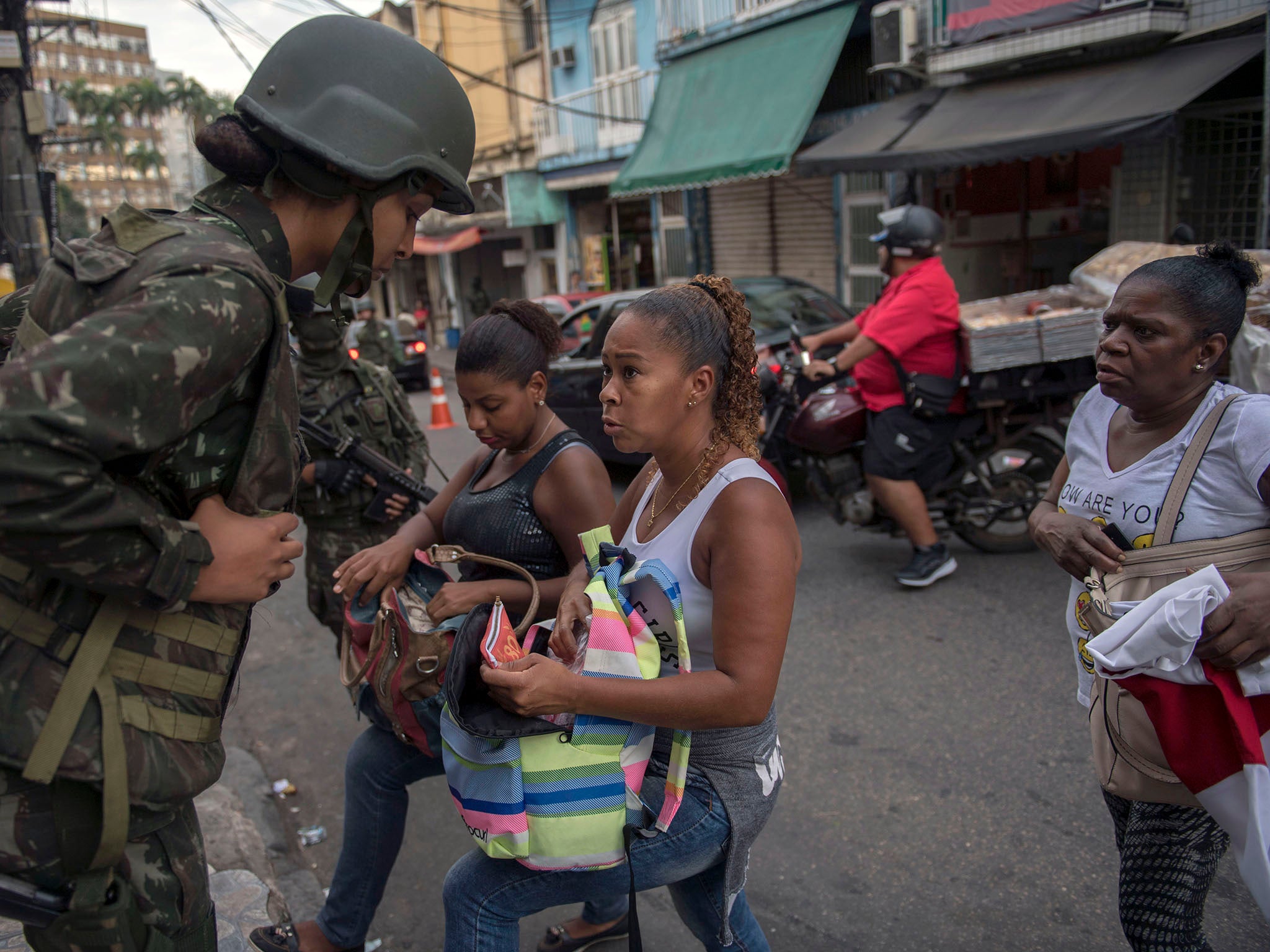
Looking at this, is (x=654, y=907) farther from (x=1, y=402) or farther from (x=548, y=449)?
(x=1, y=402)

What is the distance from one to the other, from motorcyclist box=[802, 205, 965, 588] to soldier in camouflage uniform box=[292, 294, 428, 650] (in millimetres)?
2496

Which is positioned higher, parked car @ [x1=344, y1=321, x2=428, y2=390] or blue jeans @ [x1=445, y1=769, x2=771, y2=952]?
blue jeans @ [x1=445, y1=769, x2=771, y2=952]

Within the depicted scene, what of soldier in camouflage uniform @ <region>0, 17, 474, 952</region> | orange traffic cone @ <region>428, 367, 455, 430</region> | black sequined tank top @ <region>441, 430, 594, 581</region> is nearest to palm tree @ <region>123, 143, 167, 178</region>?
orange traffic cone @ <region>428, 367, 455, 430</region>

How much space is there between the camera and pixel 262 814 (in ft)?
11.9

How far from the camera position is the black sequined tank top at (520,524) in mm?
2410

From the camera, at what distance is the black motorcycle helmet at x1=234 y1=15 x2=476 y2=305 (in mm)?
1586

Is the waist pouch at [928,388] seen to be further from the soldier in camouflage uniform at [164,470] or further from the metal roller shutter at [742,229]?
the metal roller shutter at [742,229]

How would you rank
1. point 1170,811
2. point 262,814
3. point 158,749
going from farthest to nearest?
point 262,814 < point 1170,811 < point 158,749

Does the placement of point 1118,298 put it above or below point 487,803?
above

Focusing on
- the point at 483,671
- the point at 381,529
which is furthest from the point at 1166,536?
the point at 381,529

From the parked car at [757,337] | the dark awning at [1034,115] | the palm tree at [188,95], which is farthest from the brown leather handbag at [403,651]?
the palm tree at [188,95]

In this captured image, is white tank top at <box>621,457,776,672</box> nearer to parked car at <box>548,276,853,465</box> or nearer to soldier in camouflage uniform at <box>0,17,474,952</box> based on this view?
soldier in camouflage uniform at <box>0,17,474,952</box>

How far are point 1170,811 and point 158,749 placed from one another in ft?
6.34

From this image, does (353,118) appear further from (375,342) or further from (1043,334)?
(375,342)
